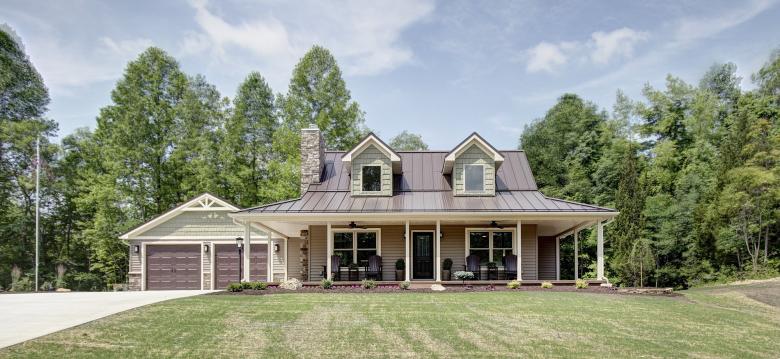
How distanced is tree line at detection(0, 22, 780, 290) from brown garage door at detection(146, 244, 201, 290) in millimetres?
5358

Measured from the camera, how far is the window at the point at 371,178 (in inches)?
772

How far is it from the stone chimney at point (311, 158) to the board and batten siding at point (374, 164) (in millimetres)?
1818

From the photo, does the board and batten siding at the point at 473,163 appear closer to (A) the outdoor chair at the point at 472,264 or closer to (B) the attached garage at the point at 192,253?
(A) the outdoor chair at the point at 472,264

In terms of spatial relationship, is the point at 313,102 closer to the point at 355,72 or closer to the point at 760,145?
the point at 355,72

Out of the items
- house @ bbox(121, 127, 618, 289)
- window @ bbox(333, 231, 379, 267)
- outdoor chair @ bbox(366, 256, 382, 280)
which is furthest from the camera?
window @ bbox(333, 231, 379, 267)

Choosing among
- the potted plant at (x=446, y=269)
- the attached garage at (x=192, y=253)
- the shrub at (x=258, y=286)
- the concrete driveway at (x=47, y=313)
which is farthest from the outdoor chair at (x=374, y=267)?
the concrete driveway at (x=47, y=313)

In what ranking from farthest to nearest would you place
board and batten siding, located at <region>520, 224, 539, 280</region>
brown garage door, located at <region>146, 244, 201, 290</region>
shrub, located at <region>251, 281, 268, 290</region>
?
brown garage door, located at <region>146, 244, 201, 290</region> < board and batten siding, located at <region>520, 224, 539, 280</region> < shrub, located at <region>251, 281, 268, 290</region>

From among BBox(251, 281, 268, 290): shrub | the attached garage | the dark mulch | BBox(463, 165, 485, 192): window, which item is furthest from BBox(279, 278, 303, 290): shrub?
the attached garage

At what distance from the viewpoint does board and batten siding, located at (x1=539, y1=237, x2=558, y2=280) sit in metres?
22.0

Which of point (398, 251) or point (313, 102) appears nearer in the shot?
point (398, 251)

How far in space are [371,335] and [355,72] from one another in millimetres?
21618

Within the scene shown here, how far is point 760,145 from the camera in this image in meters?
25.5

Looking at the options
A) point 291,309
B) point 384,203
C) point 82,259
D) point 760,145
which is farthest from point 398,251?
point 82,259

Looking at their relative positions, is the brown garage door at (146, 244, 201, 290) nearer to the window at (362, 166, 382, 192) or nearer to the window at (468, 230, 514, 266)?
the window at (362, 166, 382, 192)
